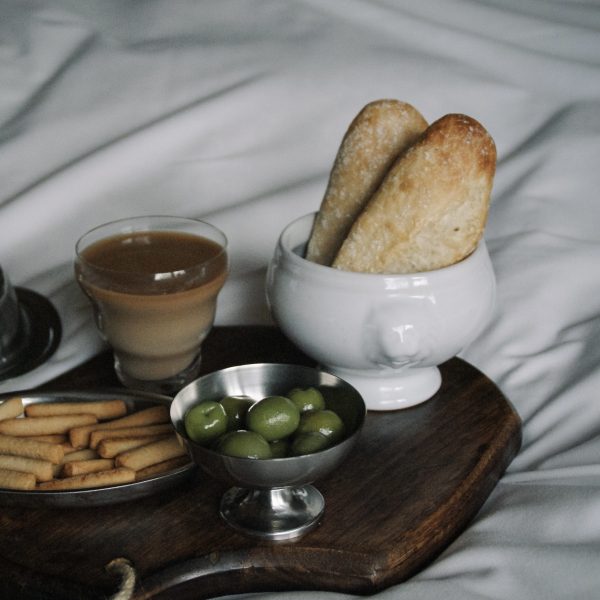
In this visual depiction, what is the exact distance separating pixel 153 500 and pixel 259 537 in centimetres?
10

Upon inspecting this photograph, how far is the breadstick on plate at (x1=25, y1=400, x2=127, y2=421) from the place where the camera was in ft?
2.96

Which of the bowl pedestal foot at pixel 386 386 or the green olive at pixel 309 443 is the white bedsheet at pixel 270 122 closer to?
the bowl pedestal foot at pixel 386 386

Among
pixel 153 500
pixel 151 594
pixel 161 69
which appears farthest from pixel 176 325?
pixel 161 69

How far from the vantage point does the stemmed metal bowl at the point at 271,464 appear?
28.1 inches

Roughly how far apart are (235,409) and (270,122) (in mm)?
705

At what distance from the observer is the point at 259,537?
760 millimetres

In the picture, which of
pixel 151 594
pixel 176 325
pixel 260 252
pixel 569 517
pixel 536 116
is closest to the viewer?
pixel 151 594

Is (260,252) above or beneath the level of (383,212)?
beneath

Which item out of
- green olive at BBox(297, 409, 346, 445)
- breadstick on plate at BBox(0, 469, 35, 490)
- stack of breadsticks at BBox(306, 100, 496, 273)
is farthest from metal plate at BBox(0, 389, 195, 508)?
stack of breadsticks at BBox(306, 100, 496, 273)

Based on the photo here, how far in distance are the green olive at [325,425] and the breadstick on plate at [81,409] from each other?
23 cm

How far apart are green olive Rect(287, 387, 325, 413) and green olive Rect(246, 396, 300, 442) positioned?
0.02m

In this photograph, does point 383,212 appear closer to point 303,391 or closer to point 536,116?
point 303,391

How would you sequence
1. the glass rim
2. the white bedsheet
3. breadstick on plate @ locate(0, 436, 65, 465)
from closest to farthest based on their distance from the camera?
breadstick on plate @ locate(0, 436, 65, 465) < the glass rim < the white bedsheet

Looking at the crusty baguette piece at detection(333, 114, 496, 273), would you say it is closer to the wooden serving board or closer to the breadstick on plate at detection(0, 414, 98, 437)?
the wooden serving board
